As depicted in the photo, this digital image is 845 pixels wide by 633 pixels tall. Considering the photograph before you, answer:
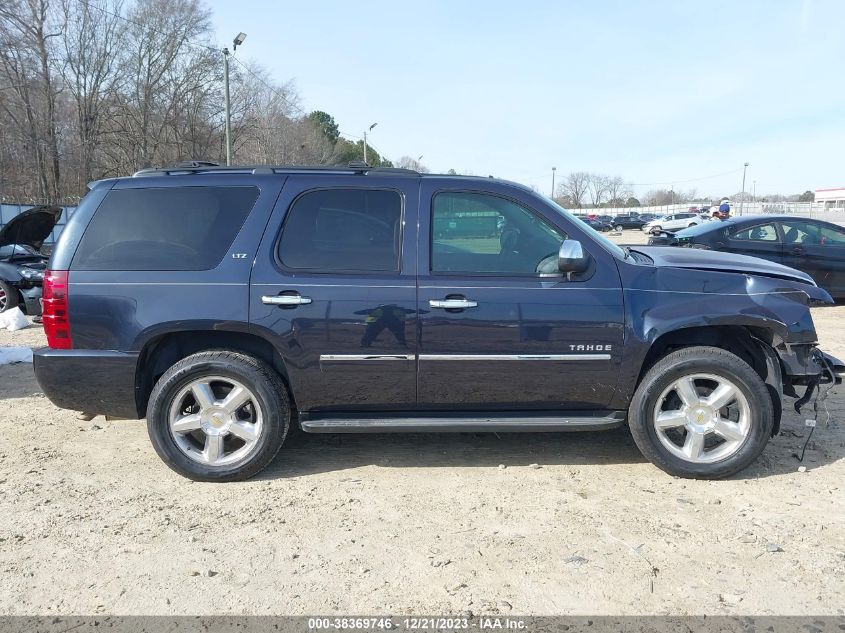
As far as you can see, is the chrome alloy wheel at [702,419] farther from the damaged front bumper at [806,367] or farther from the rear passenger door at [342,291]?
the rear passenger door at [342,291]

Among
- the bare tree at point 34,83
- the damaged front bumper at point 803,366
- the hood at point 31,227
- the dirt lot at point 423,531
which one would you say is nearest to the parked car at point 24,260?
the hood at point 31,227

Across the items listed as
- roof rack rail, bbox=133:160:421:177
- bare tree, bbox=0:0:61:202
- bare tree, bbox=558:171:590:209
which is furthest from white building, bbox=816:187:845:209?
roof rack rail, bbox=133:160:421:177

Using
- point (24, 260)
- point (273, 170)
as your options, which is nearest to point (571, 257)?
point (273, 170)

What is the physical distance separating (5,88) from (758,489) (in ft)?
122

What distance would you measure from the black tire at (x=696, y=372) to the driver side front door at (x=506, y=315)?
230mm

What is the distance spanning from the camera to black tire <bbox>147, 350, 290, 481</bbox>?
365cm

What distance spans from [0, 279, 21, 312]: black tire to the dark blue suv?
7092 mm

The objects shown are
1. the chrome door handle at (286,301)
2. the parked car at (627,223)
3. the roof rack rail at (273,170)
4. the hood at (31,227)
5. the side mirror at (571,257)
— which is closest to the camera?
the side mirror at (571,257)

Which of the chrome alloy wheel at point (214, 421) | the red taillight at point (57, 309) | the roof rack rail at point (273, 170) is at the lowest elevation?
the chrome alloy wheel at point (214, 421)

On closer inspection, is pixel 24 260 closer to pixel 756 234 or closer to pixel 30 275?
pixel 30 275

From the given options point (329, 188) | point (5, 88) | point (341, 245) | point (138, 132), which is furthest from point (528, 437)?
point (138, 132)

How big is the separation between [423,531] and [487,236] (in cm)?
181

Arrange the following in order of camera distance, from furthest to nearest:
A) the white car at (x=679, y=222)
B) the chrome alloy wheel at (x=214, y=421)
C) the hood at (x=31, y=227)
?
the white car at (x=679, y=222)
the hood at (x=31, y=227)
the chrome alloy wheel at (x=214, y=421)

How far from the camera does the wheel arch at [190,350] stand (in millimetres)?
3768
